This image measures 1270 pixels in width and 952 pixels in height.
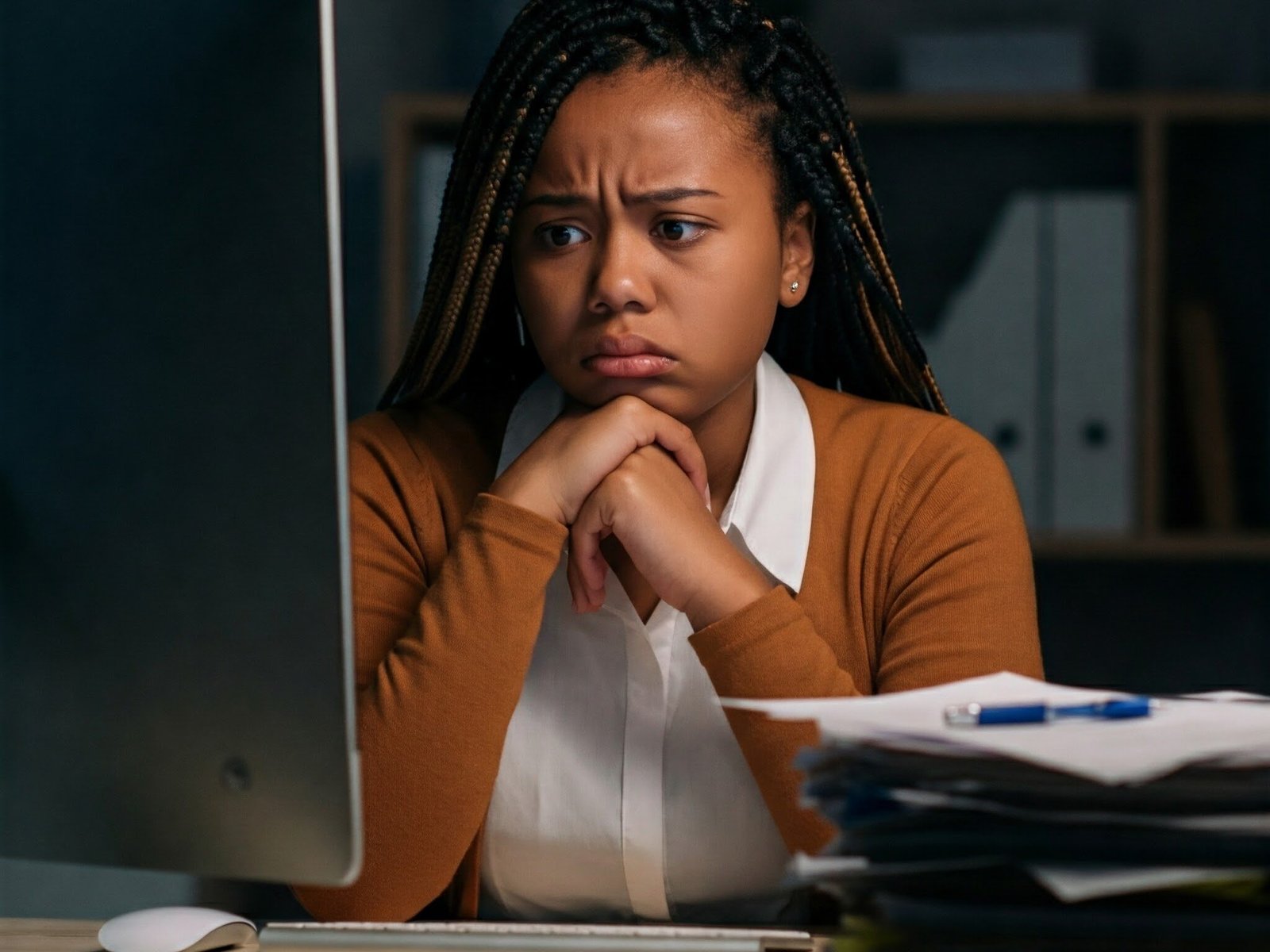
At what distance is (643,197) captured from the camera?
1.05 meters

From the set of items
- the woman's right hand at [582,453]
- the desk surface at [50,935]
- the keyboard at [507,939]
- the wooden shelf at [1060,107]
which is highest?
the wooden shelf at [1060,107]

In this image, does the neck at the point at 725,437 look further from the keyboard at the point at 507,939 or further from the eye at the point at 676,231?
the keyboard at the point at 507,939

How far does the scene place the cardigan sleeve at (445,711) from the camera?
101cm

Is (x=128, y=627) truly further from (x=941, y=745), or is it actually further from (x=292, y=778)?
(x=941, y=745)

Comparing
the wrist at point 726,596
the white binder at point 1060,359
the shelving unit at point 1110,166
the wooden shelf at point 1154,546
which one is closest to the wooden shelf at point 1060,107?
the shelving unit at point 1110,166

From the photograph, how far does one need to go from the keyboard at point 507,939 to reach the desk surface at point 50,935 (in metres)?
0.09

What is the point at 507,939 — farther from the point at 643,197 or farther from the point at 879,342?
the point at 879,342

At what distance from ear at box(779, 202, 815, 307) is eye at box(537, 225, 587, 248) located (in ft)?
0.60

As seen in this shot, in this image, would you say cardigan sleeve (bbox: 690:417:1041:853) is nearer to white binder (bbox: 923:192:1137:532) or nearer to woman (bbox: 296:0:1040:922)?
woman (bbox: 296:0:1040:922)

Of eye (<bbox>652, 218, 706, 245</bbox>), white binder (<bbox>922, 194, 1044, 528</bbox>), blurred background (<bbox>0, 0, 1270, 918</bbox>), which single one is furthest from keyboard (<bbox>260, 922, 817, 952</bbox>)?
white binder (<bbox>922, 194, 1044, 528</bbox>)

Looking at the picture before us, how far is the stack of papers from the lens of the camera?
0.60 m

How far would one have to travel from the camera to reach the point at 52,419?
675mm


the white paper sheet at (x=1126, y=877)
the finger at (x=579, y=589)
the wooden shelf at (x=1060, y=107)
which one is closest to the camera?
the white paper sheet at (x=1126, y=877)

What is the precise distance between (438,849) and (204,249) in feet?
1.72
